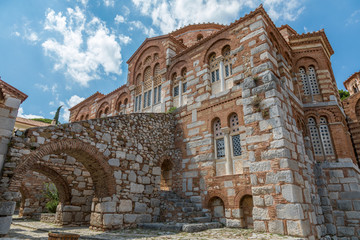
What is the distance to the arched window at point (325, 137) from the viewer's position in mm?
11078

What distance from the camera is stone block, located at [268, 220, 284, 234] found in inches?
268

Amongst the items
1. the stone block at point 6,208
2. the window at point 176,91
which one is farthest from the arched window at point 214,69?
the stone block at point 6,208

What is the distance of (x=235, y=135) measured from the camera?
9945 mm

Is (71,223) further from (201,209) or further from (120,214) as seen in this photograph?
(201,209)

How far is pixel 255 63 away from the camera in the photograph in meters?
9.71

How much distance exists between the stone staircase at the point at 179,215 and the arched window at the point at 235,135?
8.59 ft

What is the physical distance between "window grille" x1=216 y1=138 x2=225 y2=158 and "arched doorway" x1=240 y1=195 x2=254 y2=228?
2008mm

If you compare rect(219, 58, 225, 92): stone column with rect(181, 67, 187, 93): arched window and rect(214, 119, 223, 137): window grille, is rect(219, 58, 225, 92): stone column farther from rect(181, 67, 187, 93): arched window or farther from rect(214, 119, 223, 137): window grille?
rect(181, 67, 187, 93): arched window

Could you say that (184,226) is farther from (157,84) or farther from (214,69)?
(157,84)

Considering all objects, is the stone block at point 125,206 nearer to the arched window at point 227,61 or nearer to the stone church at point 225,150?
the stone church at point 225,150

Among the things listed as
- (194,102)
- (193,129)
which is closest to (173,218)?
(193,129)

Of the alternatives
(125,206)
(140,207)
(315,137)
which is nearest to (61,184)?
(125,206)

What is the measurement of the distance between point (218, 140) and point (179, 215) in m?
3.43

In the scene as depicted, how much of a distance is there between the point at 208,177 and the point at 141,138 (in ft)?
10.6
